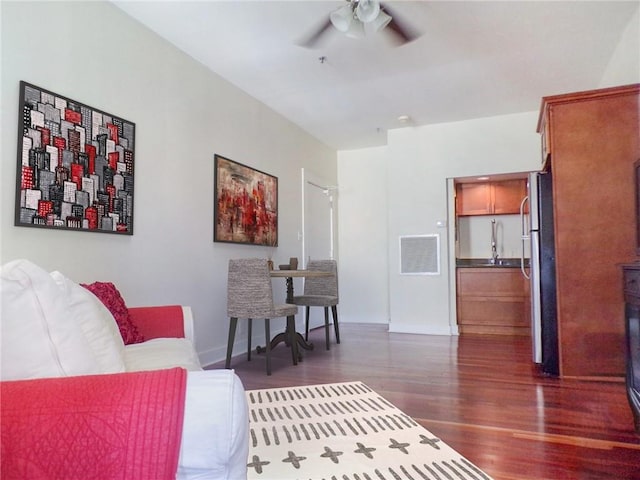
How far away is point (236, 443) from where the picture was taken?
2.77 feet

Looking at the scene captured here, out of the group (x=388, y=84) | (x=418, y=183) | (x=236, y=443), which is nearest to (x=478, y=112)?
(x=418, y=183)

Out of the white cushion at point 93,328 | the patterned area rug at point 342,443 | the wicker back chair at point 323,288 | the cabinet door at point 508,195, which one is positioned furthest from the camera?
the cabinet door at point 508,195

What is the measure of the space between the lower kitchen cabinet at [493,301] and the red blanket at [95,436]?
196 inches

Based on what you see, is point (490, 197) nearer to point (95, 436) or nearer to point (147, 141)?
point (147, 141)

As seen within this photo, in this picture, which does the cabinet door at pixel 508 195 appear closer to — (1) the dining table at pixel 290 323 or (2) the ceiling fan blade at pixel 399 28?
(1) the dining table at pixel 290 323

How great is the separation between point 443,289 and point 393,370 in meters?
2.23

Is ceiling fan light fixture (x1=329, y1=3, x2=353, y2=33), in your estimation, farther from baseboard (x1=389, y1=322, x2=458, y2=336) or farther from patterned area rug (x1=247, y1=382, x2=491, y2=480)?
baseboard (x1=389, y1=322, x2=458, y2=336)

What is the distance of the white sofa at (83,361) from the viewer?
2.71ft

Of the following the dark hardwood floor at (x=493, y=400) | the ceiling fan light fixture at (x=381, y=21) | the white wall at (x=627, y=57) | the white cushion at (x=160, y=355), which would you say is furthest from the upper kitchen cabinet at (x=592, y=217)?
the white cushion at (x=160, y=355)

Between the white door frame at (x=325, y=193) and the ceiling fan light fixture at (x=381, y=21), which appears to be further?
the white door frame at (x=325, y=193)

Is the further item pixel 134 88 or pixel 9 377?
pixel 134 88

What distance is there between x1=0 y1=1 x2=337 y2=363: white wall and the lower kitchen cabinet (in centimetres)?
269

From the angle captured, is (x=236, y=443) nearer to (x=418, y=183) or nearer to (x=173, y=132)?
(x=173, y=132)

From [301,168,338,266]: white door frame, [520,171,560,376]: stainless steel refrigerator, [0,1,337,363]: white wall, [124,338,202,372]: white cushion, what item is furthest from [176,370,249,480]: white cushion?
[301,168,338,266]: white door frame
